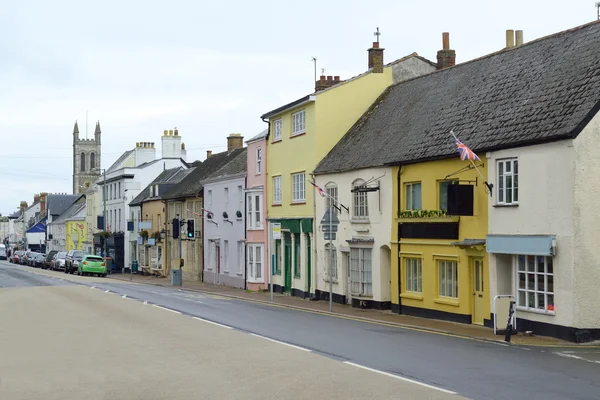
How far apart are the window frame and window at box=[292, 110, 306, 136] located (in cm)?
194

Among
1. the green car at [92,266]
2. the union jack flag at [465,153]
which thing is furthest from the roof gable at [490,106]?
the green car at [92,266]

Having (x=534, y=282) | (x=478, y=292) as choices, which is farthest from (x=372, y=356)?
Answer: (x=478, y=292)

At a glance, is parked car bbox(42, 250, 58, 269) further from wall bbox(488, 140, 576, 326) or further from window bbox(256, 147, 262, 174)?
wall bbox(488, 140, 576, 326)

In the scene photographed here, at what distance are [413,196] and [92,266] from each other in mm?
40527

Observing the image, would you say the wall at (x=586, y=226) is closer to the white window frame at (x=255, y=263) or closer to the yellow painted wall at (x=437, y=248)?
the yellow painted wall at (x=437, y=248)

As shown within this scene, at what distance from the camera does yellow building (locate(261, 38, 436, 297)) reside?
125 feet

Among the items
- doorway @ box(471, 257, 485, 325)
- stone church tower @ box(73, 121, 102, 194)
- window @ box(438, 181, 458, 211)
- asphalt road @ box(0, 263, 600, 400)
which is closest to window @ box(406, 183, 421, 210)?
window @ box(438, 181, 458, 211)

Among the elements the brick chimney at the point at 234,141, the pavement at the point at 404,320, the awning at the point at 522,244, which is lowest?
the pavement at the point at 404,320

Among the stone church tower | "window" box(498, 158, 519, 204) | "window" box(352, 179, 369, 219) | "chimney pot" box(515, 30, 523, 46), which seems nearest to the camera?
"window" box(498, 158, 519, 204)

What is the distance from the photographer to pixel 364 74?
3850 cm

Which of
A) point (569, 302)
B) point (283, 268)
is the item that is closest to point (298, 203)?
point (283, 268)

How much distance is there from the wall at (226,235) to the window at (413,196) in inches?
784

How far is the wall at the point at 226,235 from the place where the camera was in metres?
49.5

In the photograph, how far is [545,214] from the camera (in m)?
22.2
